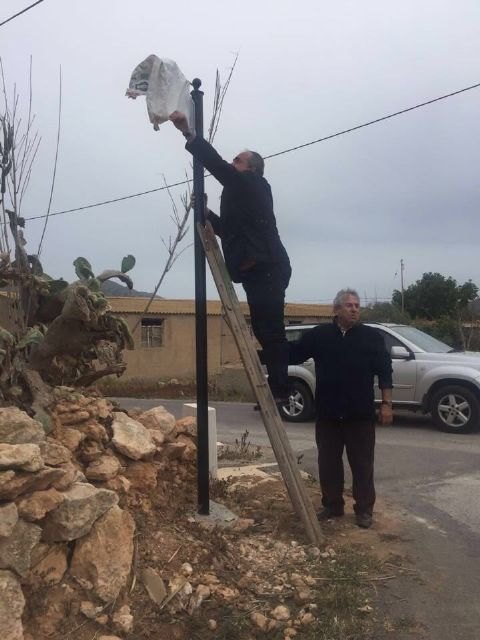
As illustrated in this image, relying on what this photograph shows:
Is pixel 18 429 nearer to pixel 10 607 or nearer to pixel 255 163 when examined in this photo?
pixel 10 607

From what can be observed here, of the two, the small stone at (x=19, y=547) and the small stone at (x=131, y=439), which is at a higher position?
the small stone at (x=131, y=439)

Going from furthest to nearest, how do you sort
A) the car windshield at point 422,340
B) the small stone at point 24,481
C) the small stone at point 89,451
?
the car windshield at point 422,340 < the small stone at point 89,451 < the small stone at point 24,481

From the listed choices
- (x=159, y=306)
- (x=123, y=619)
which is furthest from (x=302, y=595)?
(x=159, y=306)

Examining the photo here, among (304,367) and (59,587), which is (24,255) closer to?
(59,587)

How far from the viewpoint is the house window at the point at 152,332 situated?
23.7 m

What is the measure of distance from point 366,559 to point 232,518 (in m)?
0.98

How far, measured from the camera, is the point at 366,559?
171 inches

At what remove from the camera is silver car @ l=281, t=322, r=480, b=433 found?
33.5ft

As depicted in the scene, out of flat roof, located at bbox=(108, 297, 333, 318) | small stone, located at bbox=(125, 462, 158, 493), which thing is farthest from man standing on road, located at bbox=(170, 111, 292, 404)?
flat roof, located at bbox=(108, 297, 333, 318)

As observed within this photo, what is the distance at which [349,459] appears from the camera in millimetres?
5207

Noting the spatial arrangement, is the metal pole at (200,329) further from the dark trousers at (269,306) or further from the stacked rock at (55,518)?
the stacked rock at (55,518)

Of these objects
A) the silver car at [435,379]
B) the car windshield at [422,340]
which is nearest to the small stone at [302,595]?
the silver car at [435,379]

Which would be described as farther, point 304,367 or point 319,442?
point 304,367

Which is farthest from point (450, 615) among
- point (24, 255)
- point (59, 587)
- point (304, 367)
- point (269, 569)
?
point (304, 367)
